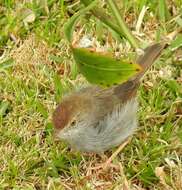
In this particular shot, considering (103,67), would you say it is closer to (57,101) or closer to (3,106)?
(57,101)

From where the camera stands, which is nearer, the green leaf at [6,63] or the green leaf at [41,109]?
the green leaf at [41,109]

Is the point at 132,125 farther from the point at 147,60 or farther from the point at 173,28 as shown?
the point at 173,28

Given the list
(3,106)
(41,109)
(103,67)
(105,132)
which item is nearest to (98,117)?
(105,132)

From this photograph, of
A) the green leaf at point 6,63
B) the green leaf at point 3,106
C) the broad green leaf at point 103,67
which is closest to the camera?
the broad green leaf at point 103,67

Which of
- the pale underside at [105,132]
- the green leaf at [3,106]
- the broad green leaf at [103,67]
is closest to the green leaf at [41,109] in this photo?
the green leaf at [3,106]

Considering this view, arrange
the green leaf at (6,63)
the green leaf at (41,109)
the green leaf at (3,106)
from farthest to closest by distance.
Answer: the green leaf at (6,63) → the green leaf at (3,106) → the green leaf at (41,109)

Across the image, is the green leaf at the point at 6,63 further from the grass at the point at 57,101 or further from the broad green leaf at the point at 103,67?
the broad green leaf at the point at 103,67
